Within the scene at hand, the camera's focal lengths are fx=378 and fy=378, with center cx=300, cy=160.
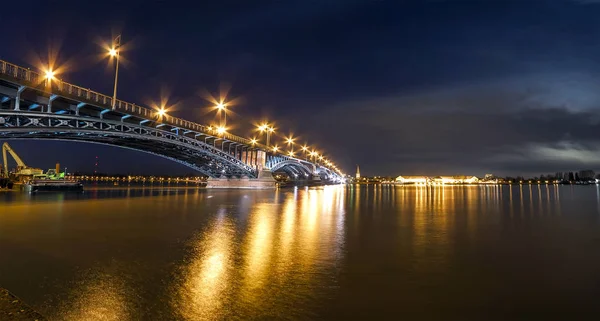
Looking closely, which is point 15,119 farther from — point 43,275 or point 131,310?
point 131,310

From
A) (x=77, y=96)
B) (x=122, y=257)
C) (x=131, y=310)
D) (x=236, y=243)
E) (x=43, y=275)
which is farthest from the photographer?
(x=77, y=96)

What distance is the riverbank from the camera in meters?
5.56

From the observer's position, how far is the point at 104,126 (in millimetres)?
50969

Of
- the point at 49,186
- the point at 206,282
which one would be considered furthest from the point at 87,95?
the point at 206,282

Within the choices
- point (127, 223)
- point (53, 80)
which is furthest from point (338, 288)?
point (53, 80)

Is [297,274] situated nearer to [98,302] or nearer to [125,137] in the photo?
[98,302]

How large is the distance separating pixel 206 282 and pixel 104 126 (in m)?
49.6

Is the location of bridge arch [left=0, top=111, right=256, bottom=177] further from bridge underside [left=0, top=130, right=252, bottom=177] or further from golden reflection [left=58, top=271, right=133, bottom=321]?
golden reflection [left=58, top=271, right=133, bottom=321]

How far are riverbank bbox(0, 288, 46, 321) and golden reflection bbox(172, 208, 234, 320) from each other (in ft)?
6.94

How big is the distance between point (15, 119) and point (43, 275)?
37569 mm

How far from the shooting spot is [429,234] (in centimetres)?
1661

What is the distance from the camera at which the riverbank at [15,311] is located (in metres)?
5.56

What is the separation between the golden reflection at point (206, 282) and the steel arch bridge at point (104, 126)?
32.1m

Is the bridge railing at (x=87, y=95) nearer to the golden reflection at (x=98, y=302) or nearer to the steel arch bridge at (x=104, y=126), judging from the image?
the steel arch bridge at (x=104, y=126)
